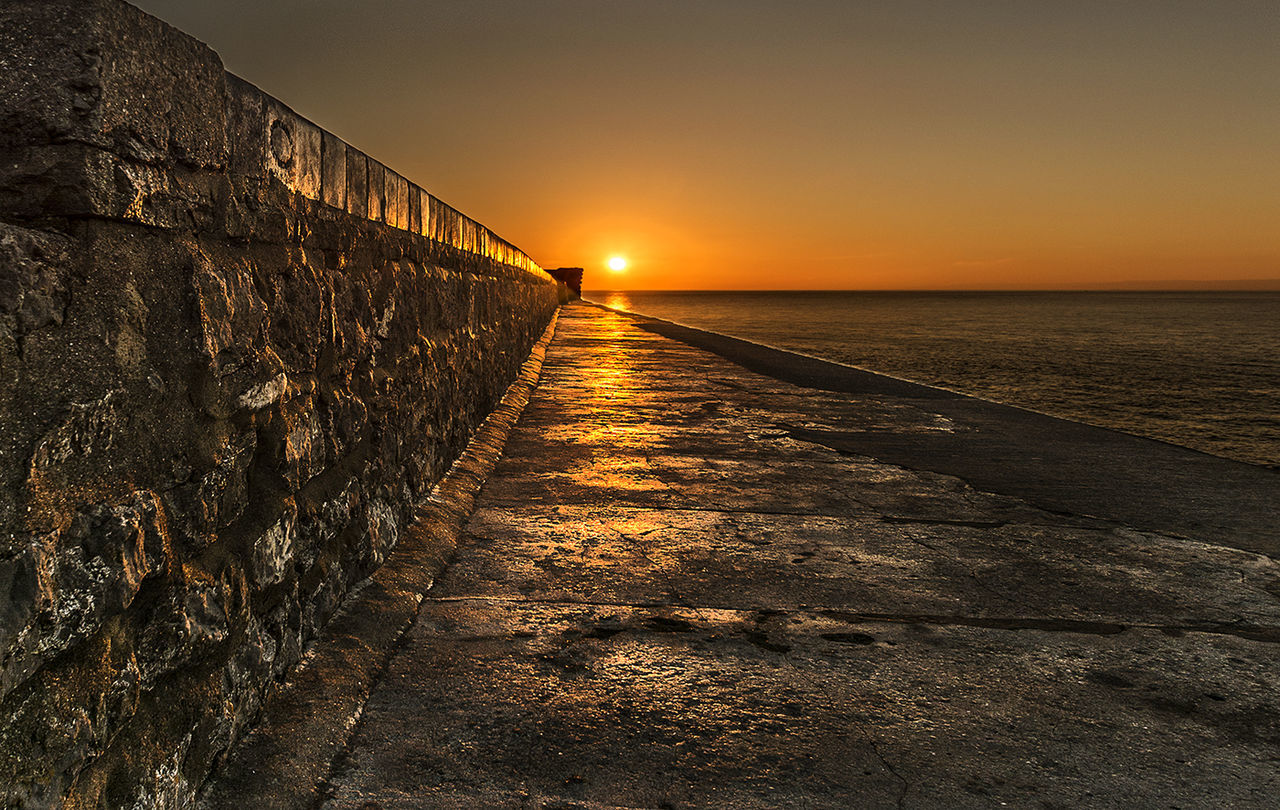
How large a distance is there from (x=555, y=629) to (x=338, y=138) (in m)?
1.75

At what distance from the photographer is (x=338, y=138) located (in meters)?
2.75

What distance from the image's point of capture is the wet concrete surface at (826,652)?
1913 mm

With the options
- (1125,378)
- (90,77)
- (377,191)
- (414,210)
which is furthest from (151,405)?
(1125,378)

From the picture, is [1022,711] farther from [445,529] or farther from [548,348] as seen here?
[548,348]

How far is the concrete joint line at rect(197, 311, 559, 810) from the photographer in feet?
5.83

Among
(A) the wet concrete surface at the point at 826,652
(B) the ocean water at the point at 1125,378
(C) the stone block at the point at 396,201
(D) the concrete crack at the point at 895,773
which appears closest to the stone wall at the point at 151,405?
(A) the wet concrete surface at the point at 826,652

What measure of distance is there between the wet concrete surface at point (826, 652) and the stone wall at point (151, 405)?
1.46 ft

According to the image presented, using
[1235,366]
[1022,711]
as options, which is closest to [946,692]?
[1022,711]

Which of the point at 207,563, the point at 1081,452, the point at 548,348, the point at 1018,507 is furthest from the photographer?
the point at 548,348

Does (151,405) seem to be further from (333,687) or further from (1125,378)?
(1125,378)

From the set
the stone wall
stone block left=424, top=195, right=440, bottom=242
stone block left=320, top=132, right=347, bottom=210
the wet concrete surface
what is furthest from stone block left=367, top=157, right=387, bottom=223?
the wet concrete surface

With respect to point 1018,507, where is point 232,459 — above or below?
above

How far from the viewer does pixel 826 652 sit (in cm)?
255

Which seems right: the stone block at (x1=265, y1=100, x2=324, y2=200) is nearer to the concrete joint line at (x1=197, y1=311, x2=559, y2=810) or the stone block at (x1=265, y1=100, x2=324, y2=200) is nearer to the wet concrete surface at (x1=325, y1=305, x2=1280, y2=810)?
the concrete joint line at (x1=197, y1=311, x2=559, y2=810)
